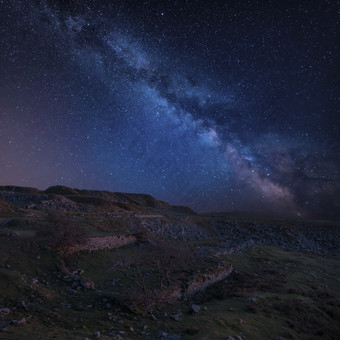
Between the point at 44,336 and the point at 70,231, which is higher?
the point at 70,231

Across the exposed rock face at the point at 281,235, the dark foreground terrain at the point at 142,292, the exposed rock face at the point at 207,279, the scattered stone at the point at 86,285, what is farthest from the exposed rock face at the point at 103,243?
the exposed rock face at the point at 281,235

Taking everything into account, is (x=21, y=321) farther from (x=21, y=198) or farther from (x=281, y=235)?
(x=281, y=235)

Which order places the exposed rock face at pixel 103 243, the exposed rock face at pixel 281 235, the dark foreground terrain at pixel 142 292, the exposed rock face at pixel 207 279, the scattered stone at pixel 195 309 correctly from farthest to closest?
1. the exposed rock face at pixel 281 235
2. the exposed rock face at pixel 103 243
3. the exposed rock face at pixel 207 279
4. the scattered stone at pixel 195 309
5. the dark foreground terrain at pixel 142 292

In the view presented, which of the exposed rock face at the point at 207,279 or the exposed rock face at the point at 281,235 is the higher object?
the exposed rock face at the point at 281,235

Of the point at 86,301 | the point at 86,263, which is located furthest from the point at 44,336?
→ the point at 86,263

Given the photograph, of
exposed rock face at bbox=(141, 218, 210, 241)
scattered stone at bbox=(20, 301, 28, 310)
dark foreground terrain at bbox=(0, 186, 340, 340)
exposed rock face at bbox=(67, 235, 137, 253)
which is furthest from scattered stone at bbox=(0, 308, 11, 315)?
exposed rock face at bbox=(141, 218, 210, 241)

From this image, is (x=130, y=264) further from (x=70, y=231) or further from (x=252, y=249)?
(x=252, y=249)

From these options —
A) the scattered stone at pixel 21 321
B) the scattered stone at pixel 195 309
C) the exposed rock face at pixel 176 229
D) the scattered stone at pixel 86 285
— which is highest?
the exposed rock face at pixel 176 229

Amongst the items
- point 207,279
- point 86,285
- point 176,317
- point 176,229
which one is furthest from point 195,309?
point 176,229

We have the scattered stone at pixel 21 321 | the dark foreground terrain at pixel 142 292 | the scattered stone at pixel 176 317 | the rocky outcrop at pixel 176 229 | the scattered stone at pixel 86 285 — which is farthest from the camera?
the rocky outcrop at pixel 176 229

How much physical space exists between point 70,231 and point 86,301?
8.15m

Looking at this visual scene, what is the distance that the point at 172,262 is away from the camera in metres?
17.0

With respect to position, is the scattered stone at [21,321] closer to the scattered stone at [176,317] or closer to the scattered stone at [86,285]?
the scattered stone at [86,285]

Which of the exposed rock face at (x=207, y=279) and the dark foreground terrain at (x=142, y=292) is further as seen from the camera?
the exposed rock face at (x=207, y=279)
